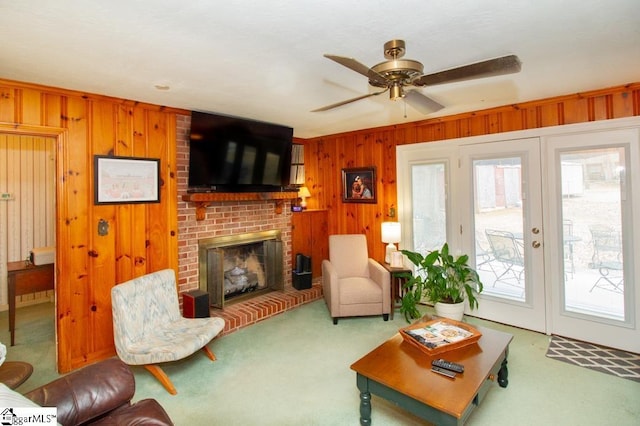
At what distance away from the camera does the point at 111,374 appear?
67.5 inches

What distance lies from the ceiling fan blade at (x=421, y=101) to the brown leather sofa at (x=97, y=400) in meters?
2.27

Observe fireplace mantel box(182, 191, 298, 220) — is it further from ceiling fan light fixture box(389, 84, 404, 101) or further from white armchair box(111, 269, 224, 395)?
ceiling fan light fixture box(389, 84, 404, 101)

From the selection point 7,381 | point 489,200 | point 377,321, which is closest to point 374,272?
point 377,321

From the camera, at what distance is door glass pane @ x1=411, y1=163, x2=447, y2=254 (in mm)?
4121

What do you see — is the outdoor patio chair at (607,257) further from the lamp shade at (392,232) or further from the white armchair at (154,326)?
the white armchair at (154,326)

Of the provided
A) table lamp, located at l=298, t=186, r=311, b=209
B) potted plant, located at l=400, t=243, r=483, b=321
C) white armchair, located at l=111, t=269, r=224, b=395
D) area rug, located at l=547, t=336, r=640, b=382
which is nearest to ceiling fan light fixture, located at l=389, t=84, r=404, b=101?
potted plant, located at l=400, t=243, r=483, b=321

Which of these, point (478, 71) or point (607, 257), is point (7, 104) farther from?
point (607, 257)

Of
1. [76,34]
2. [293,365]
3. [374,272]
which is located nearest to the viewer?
[76,34]

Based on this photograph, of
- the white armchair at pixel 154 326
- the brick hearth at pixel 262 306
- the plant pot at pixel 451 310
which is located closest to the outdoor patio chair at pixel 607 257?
the plant pot at pixel 451 310

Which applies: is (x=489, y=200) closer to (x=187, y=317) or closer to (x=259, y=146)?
(x=259, y=146)

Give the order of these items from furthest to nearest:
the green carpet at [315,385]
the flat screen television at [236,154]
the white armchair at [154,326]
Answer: the flat screen television at [236,154] → the white armchair at [154,326] → the green carpet at [315,385]

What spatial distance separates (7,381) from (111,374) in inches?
30.4

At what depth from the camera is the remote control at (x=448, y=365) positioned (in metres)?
1.96

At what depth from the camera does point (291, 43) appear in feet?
6.59
